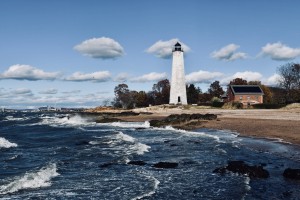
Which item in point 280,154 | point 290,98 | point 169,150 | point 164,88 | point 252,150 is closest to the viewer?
point 280,154

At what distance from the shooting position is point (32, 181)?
1648 cm

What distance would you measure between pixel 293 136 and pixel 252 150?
6591 mm

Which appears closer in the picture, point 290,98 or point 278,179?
point 278,179

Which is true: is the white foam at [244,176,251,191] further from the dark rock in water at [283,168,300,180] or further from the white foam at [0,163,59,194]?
the white foam at [0,163,59,194]

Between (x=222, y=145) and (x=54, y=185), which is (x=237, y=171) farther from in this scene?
(x=222, y=145)

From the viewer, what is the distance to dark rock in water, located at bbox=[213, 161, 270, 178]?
16577 millimetres

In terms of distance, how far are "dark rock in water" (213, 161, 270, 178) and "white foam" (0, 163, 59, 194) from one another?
25.5 feet

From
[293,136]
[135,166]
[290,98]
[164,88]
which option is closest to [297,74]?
[290,98]

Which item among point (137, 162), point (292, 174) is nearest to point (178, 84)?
point (137, 162)

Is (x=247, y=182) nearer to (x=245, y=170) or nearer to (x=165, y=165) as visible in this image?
(x=245, y=170)

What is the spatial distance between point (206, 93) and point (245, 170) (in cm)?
12170

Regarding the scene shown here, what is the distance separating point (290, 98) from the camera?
97.6m

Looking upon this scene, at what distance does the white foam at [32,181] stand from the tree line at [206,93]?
277 ft

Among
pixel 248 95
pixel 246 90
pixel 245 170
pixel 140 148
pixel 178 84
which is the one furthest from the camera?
pixel 246 90
